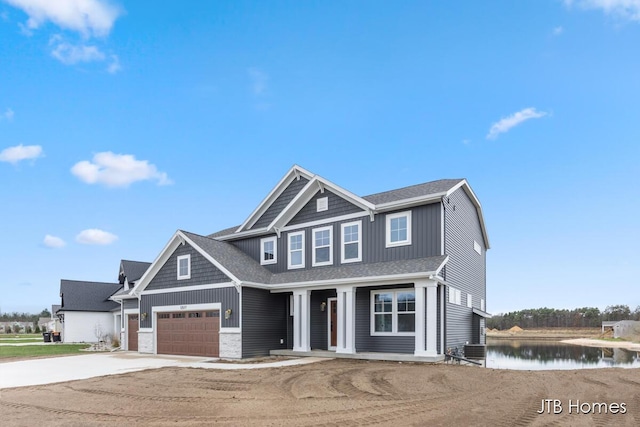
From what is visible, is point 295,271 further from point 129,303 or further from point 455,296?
point 129,303

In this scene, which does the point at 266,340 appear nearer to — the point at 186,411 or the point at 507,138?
the point at 186,411

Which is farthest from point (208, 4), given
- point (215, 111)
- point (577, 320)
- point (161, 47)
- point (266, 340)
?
point (577, 320)

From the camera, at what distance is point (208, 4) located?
722 inches

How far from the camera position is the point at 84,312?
122ft

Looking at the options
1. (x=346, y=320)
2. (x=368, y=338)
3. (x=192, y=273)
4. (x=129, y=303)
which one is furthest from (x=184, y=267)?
(x=368, y=338)

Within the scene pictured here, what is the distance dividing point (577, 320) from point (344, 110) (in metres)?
51.8

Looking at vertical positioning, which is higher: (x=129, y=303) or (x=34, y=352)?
(x=129, y=303)

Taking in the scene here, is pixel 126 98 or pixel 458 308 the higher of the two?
pixel 126 98

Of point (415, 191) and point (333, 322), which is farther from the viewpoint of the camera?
point (333, 322)

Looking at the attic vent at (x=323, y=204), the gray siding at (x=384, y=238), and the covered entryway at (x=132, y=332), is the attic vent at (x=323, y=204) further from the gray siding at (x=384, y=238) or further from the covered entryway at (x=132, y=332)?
the covered entryway at (x=132, y=332)

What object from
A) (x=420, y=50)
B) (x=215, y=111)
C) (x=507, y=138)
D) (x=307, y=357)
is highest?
(x=420, y=50)

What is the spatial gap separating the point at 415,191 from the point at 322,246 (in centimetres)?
452

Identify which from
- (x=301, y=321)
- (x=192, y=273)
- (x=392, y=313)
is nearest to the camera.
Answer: (x=392, y=313)

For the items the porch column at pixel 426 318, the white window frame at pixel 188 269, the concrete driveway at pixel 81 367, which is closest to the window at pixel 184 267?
the white window frame at pixel 188 269
